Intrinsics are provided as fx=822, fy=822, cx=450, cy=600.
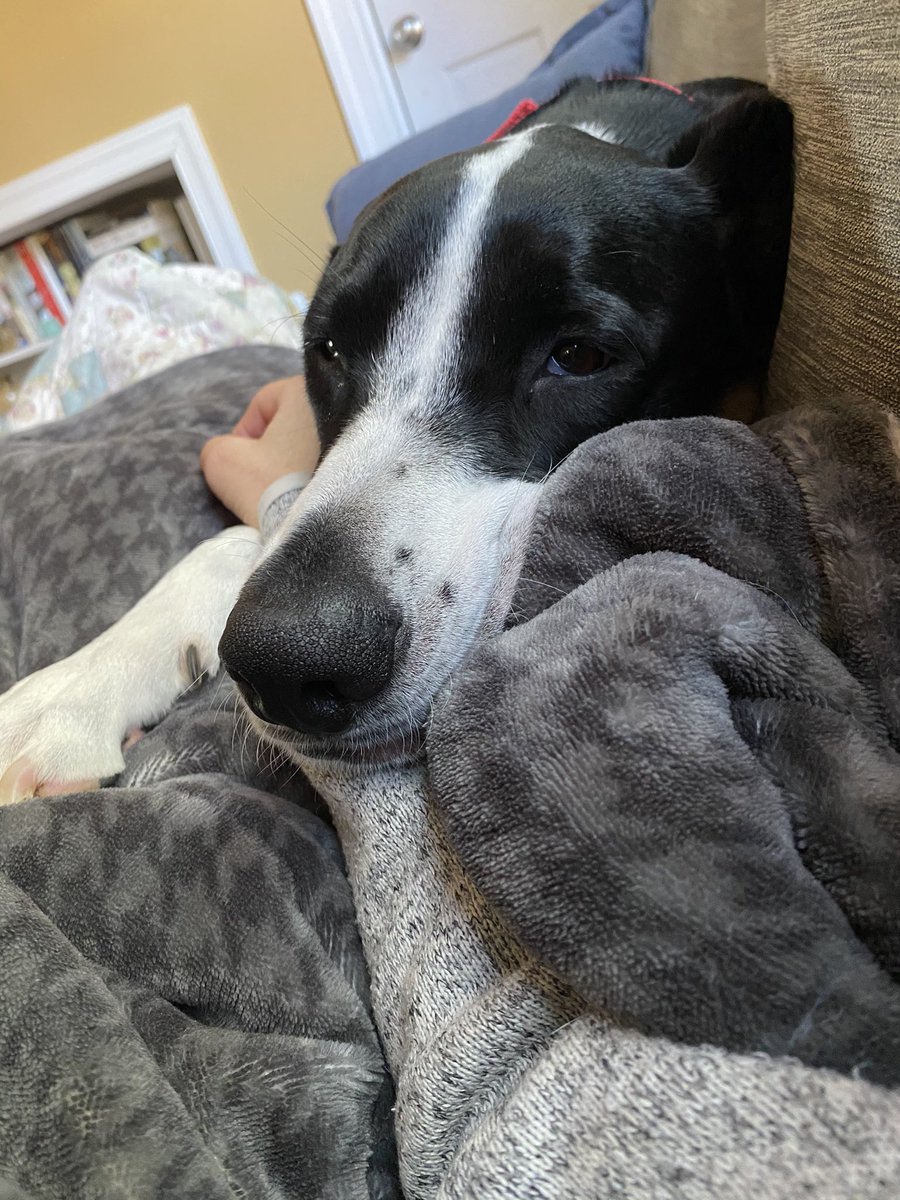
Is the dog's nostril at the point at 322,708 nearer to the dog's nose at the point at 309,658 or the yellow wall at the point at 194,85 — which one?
the dog's nose at the point at 309,658

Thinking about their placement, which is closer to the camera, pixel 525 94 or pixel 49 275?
pixel 525 94

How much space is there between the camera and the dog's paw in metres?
0.90

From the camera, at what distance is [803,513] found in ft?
2.02

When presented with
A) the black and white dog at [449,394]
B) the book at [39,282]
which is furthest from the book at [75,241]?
the black and white dog at [449,394]

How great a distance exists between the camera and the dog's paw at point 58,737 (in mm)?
896

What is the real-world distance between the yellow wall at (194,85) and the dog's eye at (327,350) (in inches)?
110

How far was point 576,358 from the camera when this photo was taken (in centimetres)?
94

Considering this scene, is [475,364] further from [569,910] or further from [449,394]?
[569,910]

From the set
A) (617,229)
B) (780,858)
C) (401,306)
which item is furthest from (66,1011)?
(617,229)

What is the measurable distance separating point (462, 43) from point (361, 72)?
46 cm

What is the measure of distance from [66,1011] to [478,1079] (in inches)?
10.5

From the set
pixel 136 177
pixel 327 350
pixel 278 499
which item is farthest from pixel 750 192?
pixel 136 177

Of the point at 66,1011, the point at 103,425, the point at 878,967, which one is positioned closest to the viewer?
the point at 878,967

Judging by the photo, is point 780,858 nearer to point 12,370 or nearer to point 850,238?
point 850,238
